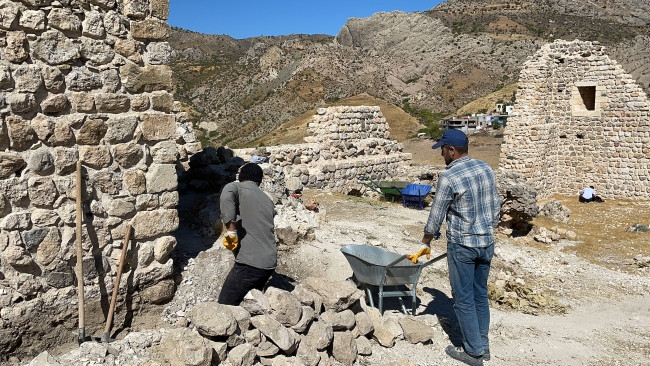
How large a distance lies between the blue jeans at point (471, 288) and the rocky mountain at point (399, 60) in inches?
1303

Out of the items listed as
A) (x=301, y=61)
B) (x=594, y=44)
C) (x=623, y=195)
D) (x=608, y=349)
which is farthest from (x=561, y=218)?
(x=301, y=61)

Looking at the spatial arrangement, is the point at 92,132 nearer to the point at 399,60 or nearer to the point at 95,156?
the point at 95,156

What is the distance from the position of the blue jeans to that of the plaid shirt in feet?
0.36

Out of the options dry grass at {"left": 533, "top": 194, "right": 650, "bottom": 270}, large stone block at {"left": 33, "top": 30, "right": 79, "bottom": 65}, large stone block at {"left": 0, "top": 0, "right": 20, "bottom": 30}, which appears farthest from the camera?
dry grass at {"left": 533, "top": 194, "right": 650, "bottom": 270}

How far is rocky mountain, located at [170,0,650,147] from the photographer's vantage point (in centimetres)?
4716

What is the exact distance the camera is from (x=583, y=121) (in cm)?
1493

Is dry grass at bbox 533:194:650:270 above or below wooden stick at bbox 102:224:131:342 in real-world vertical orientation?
below

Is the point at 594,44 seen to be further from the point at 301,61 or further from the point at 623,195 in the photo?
the point at 301,61

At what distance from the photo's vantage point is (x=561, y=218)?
41.1 ft

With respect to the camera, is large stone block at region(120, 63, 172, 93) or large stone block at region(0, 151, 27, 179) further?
large stone block at region(120, 63, 172, 93)

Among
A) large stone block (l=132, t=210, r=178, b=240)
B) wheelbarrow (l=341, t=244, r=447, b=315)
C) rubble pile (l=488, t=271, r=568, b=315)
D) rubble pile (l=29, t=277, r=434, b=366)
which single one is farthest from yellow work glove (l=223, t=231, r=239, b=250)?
rubble pile (l=488, t=271, r=568, b=315)

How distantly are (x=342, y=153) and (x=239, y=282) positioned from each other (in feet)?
35.0

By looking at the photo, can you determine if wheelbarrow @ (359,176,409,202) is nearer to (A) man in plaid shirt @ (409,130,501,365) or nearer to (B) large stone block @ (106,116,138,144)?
(A) man in plaid shirt @ (409,130,501,365)

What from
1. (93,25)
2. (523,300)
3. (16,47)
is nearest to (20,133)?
(16,47)
